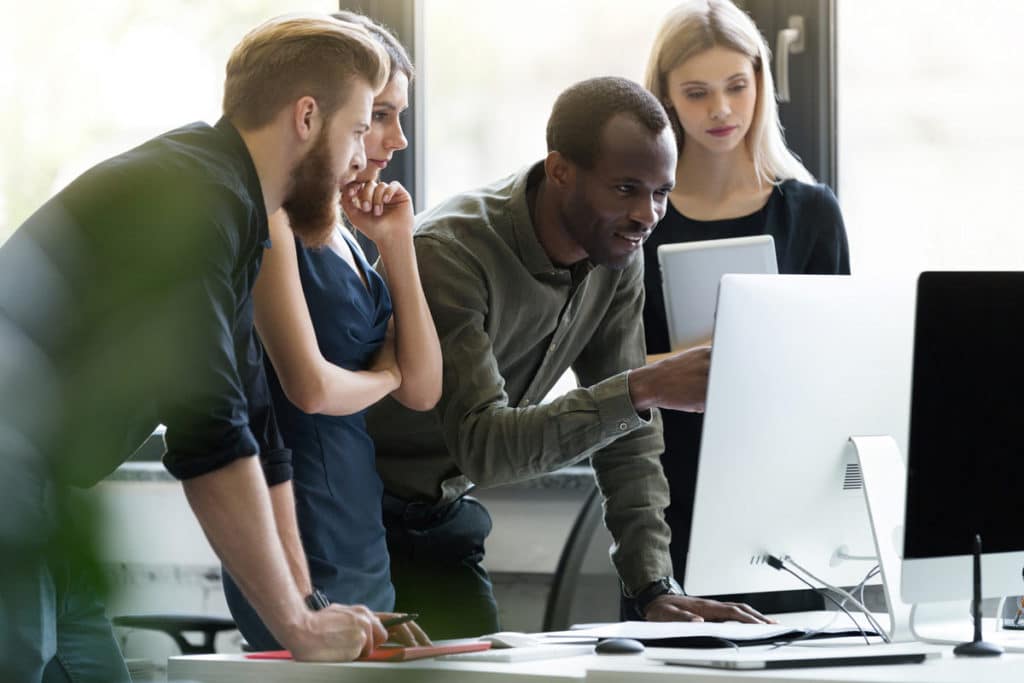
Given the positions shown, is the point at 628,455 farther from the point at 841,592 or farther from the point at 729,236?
the point at 729,236

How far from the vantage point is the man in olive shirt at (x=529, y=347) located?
5.64 feet

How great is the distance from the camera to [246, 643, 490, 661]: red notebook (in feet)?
3.72

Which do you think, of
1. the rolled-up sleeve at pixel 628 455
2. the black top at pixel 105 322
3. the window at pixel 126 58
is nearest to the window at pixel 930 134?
the rolled-up sleeve at pixel 628 455

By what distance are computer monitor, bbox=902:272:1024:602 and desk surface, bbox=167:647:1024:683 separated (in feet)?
0.28

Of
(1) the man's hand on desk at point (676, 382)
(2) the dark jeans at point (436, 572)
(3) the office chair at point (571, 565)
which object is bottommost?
(3) the office chair at point (571, 565)

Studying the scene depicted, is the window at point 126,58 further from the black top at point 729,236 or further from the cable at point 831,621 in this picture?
the cable at point 831,621

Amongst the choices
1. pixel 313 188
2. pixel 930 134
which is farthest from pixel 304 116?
pixel 930 134

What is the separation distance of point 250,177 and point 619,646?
609 millimetres

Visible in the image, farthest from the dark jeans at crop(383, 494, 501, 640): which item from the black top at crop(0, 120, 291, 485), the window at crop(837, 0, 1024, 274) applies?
the window at crop(837, 0, 1024, 274)

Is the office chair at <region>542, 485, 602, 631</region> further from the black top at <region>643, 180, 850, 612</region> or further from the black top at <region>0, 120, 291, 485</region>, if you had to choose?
the black top at <region>0, 120, 291, 485</region>

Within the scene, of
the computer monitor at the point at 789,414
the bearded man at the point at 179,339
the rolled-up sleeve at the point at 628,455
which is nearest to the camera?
the bearded man at the point at 179,339

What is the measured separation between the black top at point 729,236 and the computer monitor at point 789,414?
0.77 meters

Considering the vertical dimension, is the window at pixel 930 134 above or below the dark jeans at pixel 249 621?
above

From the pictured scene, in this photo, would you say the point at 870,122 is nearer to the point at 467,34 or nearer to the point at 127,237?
the point at 467,34
